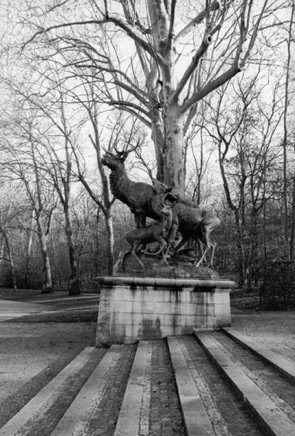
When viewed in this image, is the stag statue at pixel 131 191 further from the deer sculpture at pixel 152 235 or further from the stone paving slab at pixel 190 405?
Result: the stone paving slab at pixel 190 405

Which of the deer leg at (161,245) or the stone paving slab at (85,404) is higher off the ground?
the deer leg at (161,245)

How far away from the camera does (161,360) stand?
20.8 ft

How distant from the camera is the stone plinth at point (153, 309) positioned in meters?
8.38

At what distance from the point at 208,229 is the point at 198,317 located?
6.89ft

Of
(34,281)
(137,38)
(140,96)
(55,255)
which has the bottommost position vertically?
(34,281)

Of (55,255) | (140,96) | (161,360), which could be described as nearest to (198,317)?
(161,360)

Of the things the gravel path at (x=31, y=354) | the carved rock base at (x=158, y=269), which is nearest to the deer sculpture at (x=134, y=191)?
the carved rock base at (x=158, y=269)

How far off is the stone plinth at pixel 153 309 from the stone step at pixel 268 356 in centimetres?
129

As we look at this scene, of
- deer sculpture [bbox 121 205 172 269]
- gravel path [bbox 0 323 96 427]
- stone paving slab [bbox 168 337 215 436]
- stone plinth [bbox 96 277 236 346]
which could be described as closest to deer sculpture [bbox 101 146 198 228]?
deer sculpture [bbox 121 205 172 269]

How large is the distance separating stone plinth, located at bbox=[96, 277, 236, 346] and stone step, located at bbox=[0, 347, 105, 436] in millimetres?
1730

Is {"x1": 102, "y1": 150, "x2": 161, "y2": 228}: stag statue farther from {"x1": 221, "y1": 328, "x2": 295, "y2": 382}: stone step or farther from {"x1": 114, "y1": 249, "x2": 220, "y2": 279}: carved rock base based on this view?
{"x1": 221, "y1": 328, "x2": 295, "y2": 382}: stone step

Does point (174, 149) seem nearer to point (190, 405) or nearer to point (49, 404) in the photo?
point (49, 404)

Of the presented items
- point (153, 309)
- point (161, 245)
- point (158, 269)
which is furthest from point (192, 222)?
point (153, 309)

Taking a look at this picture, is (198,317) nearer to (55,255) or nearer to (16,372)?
(16,372)
